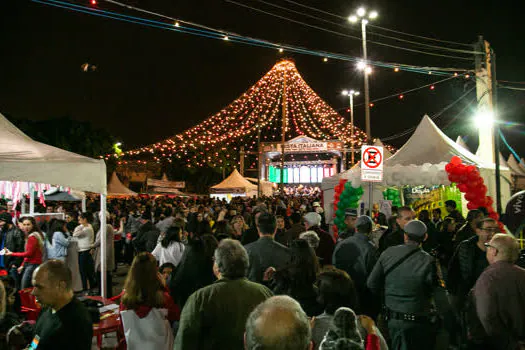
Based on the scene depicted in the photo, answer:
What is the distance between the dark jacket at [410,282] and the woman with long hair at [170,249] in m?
3.24

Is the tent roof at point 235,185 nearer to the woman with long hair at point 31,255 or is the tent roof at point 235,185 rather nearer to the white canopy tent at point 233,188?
the white canopy tent at point 233,188

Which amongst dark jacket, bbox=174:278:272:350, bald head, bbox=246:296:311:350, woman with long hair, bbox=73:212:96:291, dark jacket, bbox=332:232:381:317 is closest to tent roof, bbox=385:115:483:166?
dark jacket, bbox=332:232:381:317

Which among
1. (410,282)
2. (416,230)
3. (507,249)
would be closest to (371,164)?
(416,230)

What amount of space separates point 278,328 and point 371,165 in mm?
6586

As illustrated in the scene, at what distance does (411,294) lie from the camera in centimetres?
399

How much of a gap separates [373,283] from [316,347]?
1784 millimetres

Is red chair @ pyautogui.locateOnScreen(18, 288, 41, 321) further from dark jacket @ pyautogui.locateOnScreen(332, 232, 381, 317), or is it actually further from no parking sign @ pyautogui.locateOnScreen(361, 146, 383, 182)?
no parking sign @ pyautogui.locateOnScreen(361, 146, 383, 182)

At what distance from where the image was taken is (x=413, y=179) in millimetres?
12492

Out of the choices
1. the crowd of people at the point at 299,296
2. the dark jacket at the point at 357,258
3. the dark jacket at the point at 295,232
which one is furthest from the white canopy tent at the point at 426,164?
the dark jacket at the point at 357,258

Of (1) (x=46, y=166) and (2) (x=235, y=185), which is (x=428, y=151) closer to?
(1) (x=46, y=166)

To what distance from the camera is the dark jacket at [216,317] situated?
253cm

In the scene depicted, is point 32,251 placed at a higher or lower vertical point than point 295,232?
lower

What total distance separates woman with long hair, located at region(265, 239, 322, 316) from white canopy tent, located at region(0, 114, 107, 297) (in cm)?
382

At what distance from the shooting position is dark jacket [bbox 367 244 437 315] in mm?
3992
